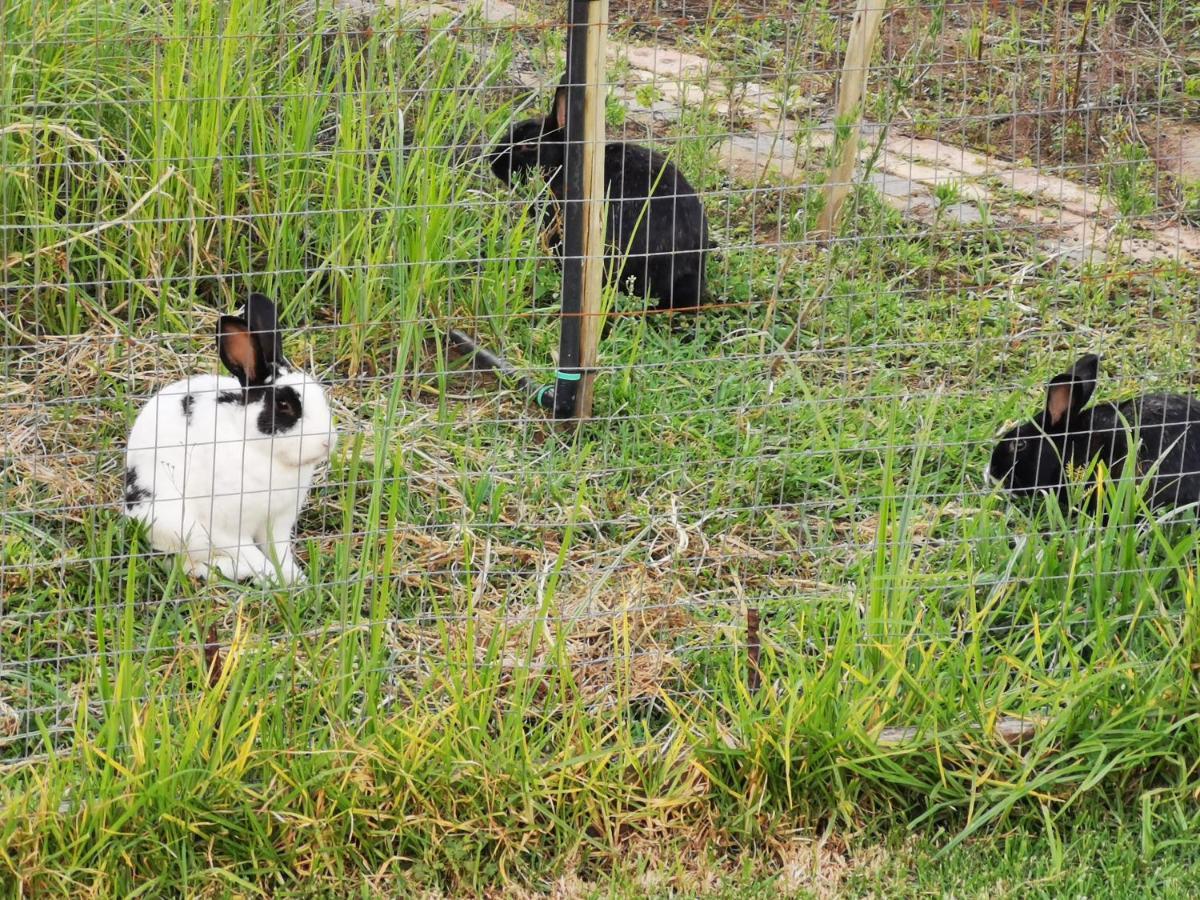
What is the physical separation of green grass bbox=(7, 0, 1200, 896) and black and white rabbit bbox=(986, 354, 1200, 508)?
0.13 metres

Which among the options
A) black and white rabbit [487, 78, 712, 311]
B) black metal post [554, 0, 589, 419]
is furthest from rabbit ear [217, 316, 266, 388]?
black and white rabbit [487, 78, 712, 311]

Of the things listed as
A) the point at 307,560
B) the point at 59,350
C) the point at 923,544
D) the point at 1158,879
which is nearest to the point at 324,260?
the point at 59,350

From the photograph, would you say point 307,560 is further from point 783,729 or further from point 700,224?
point 700,224

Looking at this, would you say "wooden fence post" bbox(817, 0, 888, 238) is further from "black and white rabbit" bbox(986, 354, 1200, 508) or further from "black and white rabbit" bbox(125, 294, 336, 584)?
"black and white rabbit" bbox(125, 294, 336, 584)

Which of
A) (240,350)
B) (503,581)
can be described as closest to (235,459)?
(240,350)

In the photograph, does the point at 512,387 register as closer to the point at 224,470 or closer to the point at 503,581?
the point at 503,581

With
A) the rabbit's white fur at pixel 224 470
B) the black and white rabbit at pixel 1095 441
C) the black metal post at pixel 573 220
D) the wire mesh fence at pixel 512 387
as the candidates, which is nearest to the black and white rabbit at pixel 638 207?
the wire mesh fence at pixel 512 387

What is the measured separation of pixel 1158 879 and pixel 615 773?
43.7 inches

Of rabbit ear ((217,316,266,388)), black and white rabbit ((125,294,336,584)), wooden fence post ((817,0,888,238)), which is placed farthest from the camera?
wooden fence post ((817,0,888,238))

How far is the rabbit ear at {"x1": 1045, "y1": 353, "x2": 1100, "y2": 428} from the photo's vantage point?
396 centimetres

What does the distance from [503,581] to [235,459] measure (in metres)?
0.70

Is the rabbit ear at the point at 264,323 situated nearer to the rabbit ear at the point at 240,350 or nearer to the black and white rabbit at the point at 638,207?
the rabbit ear at the point at 240,350

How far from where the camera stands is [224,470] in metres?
3.85

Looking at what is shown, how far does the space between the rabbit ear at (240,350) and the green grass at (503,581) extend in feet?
0.50
